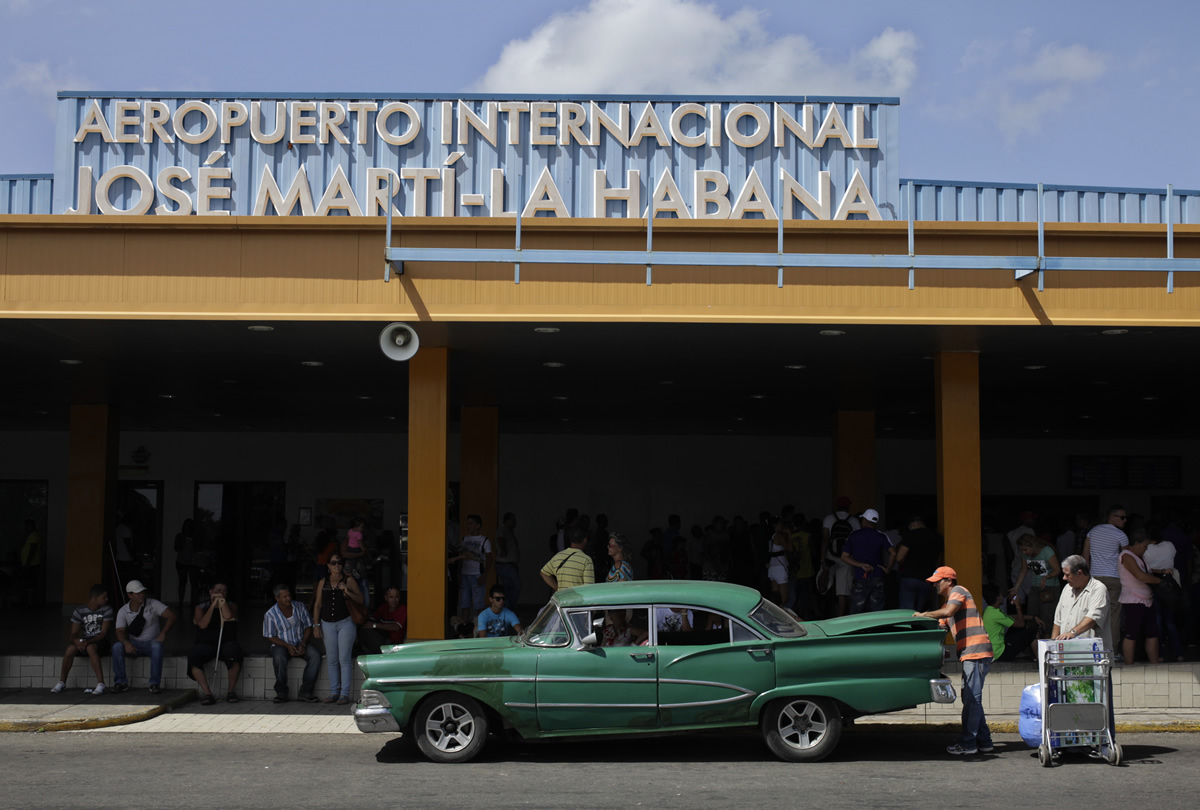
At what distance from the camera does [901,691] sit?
29.1ft

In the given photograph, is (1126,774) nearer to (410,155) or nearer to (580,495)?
(410,155)

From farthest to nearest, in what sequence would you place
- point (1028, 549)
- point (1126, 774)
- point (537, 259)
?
point (1028, 549) < point (537, 259) < point (1126, 774)

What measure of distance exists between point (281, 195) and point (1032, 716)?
39.9ft

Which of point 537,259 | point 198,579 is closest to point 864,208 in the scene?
point 537,259

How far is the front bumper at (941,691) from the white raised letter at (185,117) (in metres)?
12.7

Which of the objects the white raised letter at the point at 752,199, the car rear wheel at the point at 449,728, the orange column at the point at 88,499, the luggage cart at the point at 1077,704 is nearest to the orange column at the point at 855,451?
the white raised letter at the point at 752,199

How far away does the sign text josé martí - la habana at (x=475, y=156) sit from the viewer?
52.5 ft

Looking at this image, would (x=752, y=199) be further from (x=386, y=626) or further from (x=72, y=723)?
(x=72, y=723)

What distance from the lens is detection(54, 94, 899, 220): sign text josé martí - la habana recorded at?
16.0 metres

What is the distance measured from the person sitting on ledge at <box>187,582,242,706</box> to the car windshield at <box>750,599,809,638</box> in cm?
590

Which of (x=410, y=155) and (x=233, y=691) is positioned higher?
(x=410, y=155)

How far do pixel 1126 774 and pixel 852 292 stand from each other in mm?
4888

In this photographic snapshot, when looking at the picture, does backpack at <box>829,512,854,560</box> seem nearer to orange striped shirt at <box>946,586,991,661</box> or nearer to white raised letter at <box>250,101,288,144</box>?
orange striped shirt at <box>946,586,991,661</box>

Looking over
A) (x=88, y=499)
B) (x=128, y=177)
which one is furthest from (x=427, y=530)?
(x=88, y=499)
